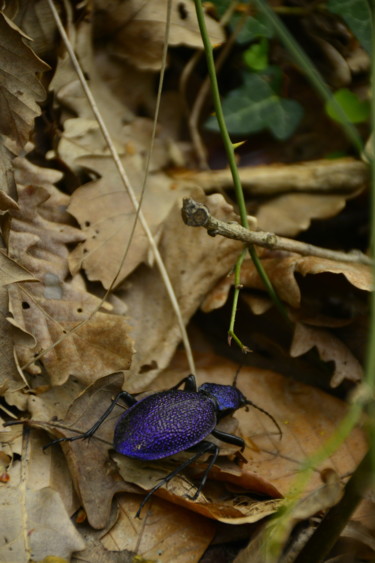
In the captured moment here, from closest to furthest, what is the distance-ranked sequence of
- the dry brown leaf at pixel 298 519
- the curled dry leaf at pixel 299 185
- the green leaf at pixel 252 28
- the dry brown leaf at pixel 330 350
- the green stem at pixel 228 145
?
the dry brown leaf at pixel 298 519 → the green stem at pixel 228 145 → the dry brown leaf at pixel 330 350 → the curled dry leaf at pixel 299 185 → the green leaf at pixel 252 28

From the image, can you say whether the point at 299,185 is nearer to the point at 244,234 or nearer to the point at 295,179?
the point at 295,179

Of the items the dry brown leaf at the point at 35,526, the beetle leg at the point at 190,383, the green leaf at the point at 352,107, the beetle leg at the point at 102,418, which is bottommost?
the beetle leg at the point at 190,383

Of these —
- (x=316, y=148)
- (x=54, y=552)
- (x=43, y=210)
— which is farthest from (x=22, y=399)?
(x=316, y=148)

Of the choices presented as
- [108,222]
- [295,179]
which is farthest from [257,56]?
[108,222]

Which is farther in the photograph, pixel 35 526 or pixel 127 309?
pixel 127 309

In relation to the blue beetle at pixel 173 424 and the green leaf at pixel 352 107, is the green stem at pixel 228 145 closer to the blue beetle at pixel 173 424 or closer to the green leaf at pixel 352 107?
the blue beetle at pixel 173 424

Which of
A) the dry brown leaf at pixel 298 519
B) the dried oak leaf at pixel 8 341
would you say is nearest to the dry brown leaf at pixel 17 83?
the dried oak leaf at pixel 8 341
